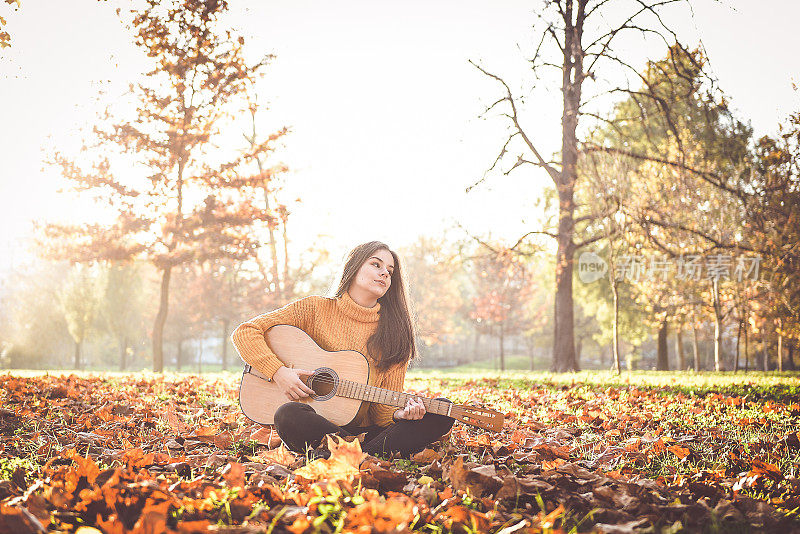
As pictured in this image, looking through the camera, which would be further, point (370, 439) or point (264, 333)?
point (264, 333)

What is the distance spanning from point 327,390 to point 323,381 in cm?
Answer: 6

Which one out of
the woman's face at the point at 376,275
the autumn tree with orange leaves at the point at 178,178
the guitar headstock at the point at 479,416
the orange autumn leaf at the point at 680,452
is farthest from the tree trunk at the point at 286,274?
the orange autumn leaf at the point at 680,452

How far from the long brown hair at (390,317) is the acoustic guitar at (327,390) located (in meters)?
0.24

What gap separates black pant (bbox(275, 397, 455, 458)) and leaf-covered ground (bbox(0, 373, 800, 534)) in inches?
5.4

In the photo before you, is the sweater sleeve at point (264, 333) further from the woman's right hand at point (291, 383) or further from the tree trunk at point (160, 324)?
the tree trunk at point (160, 324)

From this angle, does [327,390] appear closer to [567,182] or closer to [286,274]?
[567,182]

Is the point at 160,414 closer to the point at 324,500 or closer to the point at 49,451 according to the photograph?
the point at 49,451

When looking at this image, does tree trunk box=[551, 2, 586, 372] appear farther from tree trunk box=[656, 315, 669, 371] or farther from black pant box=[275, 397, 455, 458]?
black pant box=[275, 397, 455, 458]

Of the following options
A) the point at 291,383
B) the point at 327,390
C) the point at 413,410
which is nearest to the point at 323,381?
the point at 327,390

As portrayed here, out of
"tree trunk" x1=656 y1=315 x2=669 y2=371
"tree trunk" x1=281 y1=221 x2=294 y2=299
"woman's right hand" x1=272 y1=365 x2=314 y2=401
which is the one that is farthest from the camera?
"tree trunk" x1=281 y1=221 x2=294 y2=299

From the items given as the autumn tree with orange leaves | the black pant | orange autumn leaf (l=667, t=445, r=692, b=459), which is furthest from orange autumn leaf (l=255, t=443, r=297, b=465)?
the autumn tree with orange leaves

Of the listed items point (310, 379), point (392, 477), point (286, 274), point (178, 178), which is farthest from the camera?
point (286, 274)

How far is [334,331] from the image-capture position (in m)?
3.77

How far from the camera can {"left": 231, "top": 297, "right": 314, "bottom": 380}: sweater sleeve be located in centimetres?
351
